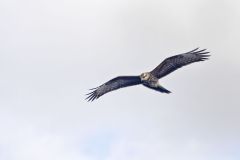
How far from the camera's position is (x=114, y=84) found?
203 ft

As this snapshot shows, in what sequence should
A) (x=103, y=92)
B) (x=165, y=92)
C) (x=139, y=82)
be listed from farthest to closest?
(x=103, y=92), (x=139, y=82), (x=165, y=92)

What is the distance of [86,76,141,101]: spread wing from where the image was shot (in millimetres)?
59656

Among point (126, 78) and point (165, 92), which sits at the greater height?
point (126, 78)

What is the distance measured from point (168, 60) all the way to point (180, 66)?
126 centimetres

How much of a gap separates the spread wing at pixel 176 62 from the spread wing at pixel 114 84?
2.38 metres

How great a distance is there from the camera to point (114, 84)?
61750mm

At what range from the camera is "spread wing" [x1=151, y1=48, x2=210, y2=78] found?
57.2 m

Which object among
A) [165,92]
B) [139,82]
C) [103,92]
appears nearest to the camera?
[165,92]

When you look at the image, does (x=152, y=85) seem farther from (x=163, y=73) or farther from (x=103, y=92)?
(x=103, y=92)

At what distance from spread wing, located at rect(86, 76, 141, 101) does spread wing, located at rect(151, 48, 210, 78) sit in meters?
2.38

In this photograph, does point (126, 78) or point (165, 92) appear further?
point (126, 78)

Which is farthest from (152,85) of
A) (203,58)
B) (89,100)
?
(89,100)

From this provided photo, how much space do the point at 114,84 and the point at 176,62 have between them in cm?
728

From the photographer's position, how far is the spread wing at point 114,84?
59656 mm
